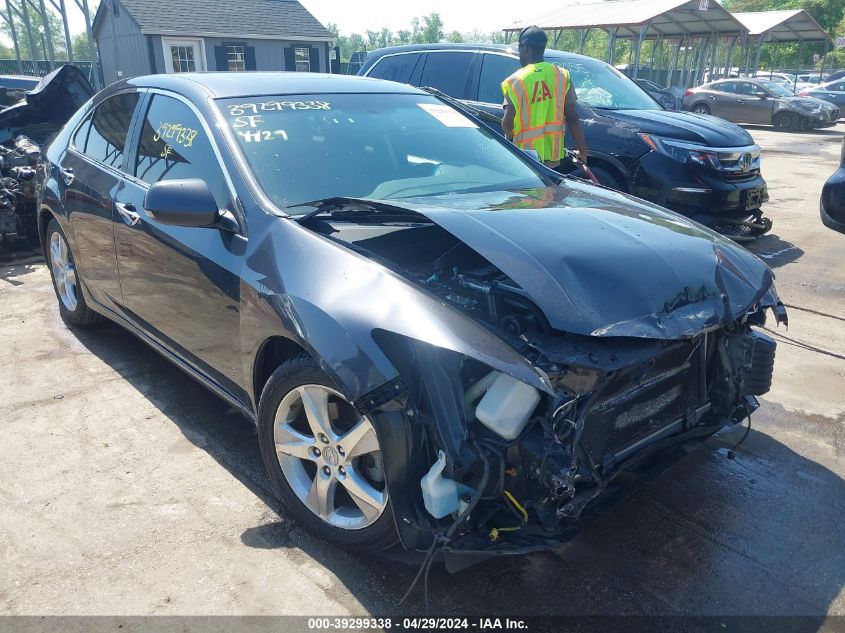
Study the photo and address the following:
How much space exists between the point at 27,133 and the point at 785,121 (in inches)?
860

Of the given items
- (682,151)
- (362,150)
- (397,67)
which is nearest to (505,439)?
(362,150)

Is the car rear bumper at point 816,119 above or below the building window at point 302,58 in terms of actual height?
below

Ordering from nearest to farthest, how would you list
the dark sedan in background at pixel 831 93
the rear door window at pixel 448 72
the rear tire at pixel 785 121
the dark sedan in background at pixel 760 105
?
the rear door window at pixel 448 72 → the dark sedan in background at pixel 760 105 → the rear tire at pixel 785 121 → the dark sedan in background at pixel 831 93

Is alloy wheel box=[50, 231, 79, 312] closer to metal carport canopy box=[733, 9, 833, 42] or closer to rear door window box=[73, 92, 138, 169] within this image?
rear door window box=[73, 92, 138, 169]

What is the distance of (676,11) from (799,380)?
22891mm

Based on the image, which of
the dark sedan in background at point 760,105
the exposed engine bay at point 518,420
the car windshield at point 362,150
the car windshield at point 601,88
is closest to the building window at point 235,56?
the dark sedan in background at point 760,105

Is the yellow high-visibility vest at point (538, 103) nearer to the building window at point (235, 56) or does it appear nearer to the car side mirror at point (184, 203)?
the car side mirror at point (184, 203)

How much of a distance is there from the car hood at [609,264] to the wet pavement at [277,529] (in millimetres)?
733

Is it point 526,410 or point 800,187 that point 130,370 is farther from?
point 800,187

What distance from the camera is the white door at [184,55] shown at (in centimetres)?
2722

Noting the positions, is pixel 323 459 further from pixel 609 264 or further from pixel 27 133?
pixel 27 133

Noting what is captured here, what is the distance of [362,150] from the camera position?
337 centimetres

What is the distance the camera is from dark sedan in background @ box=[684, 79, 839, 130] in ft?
71.3

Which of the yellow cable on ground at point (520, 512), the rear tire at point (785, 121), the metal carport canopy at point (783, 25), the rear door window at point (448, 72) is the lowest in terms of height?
the rear tire at point (785, 121)
